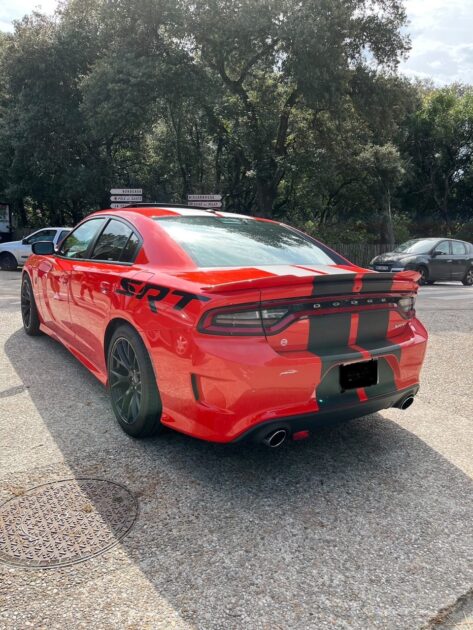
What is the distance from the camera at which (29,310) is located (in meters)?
6.05

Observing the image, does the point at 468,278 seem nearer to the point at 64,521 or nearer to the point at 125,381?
the point at 125,381

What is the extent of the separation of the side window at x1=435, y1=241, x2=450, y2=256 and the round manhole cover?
15.4m

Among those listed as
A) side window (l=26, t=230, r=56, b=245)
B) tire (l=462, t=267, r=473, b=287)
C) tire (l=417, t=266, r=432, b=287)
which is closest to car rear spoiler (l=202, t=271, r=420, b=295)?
tire (l=417, t=266, r=432, b=287)

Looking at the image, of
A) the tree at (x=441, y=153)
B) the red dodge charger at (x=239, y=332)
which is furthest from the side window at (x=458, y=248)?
the tree at (x=441, y=153)

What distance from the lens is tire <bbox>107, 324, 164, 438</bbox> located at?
304cm

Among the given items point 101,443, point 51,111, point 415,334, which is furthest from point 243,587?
point 51,111

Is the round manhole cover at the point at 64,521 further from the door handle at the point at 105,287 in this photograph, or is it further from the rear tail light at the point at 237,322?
the door handle at the point at 105,287

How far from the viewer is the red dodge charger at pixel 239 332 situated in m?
2.57

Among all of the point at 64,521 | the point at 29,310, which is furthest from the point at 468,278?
the point at 64,521

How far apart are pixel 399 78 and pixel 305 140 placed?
14.9 feet

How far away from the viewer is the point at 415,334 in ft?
10.6

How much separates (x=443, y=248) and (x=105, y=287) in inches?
583

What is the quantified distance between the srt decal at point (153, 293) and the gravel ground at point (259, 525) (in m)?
0.95

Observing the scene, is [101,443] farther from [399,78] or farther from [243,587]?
Answer: [399,78]
